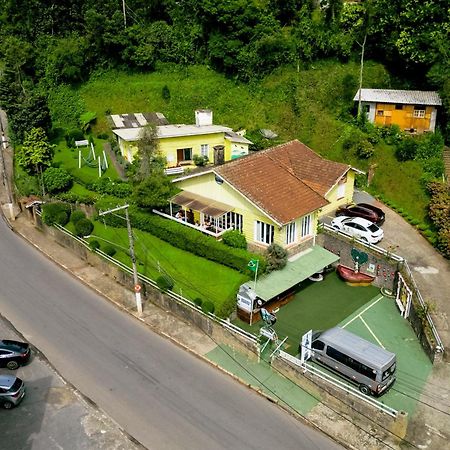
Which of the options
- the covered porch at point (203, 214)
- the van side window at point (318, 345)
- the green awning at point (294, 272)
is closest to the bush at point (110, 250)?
the covered porch at point (203, 214)

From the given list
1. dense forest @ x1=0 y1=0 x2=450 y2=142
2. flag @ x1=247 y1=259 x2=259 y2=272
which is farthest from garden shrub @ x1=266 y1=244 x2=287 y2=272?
dense forest @ x1=0 y1=0 x2=450 y2=142

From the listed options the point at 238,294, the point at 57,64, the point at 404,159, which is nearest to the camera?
the point at 238,294

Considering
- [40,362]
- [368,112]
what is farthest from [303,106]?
[40,362]

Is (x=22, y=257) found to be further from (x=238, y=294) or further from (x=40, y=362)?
(x=238, y=294)

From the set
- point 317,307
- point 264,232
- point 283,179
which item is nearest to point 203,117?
point 283,179

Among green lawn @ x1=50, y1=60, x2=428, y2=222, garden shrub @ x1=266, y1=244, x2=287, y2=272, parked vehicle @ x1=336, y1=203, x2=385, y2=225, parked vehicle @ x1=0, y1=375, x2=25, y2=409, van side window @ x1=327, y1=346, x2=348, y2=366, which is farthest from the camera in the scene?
green lawn @ x1=50, y1=60, x2=428, y2=222

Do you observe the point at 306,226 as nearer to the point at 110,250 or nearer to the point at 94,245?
the point at 110,250

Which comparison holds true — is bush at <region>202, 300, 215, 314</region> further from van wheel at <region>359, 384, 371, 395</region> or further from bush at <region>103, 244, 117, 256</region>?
bush at <region>103, 244, 117, 256</region>
